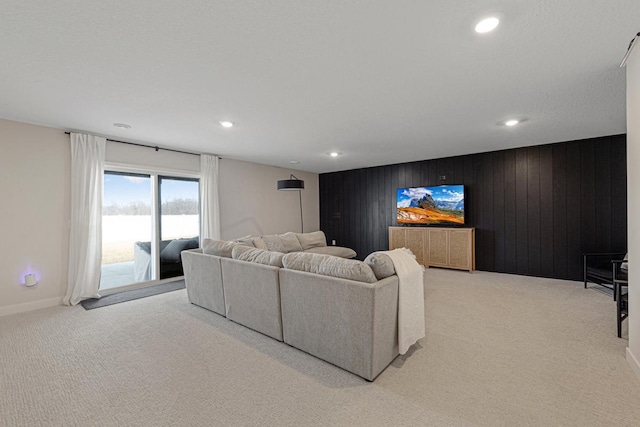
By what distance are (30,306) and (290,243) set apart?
378 centimetres

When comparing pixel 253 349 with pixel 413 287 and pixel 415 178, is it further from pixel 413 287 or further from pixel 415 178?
pixel 415 178

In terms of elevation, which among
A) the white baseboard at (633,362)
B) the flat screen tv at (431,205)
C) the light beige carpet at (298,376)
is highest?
the flat screen tv at (431,205)

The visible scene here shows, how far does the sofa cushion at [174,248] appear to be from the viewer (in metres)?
4.95

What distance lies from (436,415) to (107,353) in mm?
2757

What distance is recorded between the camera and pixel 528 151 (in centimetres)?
503

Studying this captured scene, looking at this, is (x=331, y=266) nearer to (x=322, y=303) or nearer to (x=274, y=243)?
(x=322, y=303)

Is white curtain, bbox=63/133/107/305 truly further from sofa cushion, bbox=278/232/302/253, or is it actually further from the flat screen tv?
the flat screen tv

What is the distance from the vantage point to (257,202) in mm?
6465

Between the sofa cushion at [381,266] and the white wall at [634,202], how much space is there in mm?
1777

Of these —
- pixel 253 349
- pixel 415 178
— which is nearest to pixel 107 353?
pixel 253 349

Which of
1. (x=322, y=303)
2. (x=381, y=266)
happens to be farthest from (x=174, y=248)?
(x=381, y=266)

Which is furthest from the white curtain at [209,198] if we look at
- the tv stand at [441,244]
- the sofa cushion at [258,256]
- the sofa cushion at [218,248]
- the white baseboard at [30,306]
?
the tv stand at [441,244]

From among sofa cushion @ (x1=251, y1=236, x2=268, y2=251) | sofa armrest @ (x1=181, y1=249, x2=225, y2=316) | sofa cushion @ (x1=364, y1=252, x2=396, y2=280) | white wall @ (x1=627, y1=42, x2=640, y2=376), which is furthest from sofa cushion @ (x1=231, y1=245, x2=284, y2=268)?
white wall @ (x1=627, y1=42, x2=640, y2=376)

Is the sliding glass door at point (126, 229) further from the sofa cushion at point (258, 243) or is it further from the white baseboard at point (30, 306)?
the sofa cushion at point (258, 243)
